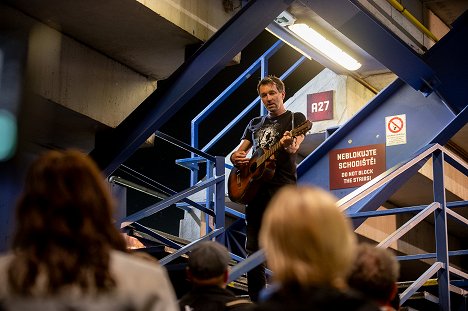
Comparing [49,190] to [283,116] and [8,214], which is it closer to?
[283,116]

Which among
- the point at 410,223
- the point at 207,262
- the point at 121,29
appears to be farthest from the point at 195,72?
the point at 207,262

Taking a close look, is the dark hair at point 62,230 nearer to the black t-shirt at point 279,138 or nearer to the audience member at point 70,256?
the audience member at point 70,256

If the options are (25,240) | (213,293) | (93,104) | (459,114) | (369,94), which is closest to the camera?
(25,240)

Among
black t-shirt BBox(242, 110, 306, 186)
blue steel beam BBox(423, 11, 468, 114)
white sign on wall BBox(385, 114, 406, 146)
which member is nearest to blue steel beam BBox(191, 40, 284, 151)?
white sign on wall BBox(385, 114, 406, 146)

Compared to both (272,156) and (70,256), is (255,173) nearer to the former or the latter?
(272,156)

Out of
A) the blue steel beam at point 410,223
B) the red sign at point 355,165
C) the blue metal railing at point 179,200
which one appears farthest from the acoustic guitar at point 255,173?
the red sign at point 355,165

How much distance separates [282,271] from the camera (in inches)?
92.7

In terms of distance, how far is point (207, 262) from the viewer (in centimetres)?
388

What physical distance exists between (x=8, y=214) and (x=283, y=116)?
2.42 meters

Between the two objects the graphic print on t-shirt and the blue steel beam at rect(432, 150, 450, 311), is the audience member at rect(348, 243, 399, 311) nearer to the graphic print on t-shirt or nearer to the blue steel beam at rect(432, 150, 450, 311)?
the graphic print on t-shirt

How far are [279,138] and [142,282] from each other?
4255 mm

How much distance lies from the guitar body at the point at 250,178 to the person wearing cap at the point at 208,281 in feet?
8.18

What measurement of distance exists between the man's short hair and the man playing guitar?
2.41 metres

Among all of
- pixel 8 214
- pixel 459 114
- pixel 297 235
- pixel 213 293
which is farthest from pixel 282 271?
pixel 459 114
